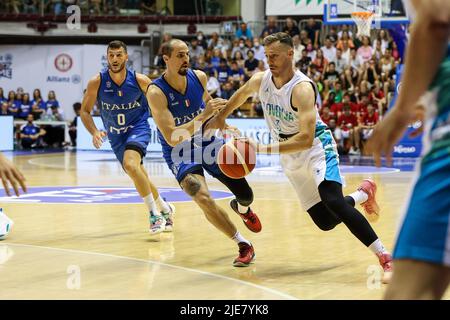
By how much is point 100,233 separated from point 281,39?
334cm

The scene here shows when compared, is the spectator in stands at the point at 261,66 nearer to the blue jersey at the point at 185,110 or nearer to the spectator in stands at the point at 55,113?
the spectator in stands at the point at 55,113

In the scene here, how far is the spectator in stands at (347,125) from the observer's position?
65.0 ft

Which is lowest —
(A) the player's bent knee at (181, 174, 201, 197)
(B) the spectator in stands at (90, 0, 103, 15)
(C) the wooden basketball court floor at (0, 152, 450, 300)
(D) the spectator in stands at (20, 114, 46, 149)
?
(D) the spectator in stands at (20, 114, 46, 149)

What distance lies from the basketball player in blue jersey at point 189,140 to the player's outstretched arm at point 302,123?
81 centimetres

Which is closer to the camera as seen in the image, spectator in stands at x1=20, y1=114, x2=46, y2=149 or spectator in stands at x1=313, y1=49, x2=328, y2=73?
spectator in stands at x1=313, y1=49, x2=328, y2=73

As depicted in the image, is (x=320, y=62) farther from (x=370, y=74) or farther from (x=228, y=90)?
(x=228, y=90)

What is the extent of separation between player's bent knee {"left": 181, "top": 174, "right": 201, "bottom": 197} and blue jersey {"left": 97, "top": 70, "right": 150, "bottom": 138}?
207 cm

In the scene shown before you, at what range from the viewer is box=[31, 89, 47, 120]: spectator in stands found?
81.9 ft

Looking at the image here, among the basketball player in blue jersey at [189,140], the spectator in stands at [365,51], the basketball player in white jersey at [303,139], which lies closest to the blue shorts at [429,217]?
the basketball player in white jersey at [303,139]

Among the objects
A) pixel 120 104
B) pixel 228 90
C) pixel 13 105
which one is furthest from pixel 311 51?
pixel 120 104

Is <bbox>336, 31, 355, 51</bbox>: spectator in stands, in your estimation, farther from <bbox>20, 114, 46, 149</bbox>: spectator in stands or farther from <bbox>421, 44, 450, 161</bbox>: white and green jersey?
<bbox>421, 44, 450, 161</bbox>: white and green jersey

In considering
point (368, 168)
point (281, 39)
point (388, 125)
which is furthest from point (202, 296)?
point (368, 168)

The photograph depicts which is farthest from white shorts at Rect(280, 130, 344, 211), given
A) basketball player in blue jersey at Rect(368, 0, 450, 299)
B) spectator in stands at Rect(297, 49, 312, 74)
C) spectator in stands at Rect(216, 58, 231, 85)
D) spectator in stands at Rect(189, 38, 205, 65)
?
spectator in stands at Rect(189, 38, 205, 65)
